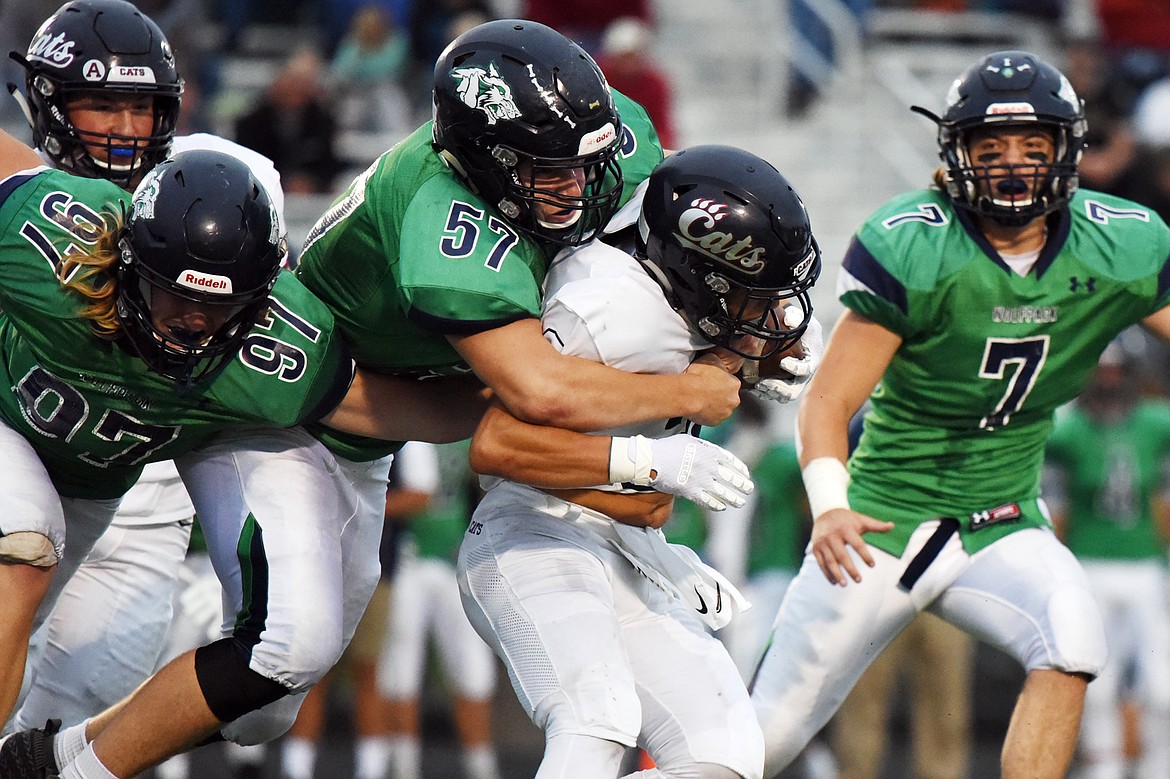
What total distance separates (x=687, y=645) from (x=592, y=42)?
6.67m

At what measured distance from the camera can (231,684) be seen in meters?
4.03

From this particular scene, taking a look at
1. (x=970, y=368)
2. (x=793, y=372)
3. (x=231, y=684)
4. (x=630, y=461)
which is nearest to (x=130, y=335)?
(x=231, y=684)

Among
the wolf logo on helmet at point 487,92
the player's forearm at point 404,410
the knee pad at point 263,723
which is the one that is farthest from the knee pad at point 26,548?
the wolf logo on helmet at point 487,92

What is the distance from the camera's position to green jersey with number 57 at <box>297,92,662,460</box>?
383 centimetres

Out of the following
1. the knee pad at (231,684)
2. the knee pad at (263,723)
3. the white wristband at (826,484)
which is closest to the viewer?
the knee pad at (231,684)

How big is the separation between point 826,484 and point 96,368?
6.44 feet

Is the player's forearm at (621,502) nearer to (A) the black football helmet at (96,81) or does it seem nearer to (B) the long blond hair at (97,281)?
(B) the long blond hair at (97,281)

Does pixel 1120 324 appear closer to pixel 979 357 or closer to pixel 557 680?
pixel 979 357

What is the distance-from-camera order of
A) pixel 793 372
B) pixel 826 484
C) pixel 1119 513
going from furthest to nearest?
pixel 1119 513, pixel 826 484, pixel 793 372

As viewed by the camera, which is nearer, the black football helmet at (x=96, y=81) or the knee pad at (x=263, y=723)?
the knee pad at (x=263, y=723)

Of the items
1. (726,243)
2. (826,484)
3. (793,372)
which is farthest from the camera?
(826,484)

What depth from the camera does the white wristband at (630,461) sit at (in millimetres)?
3832

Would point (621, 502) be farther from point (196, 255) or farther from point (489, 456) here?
point (196, 255)

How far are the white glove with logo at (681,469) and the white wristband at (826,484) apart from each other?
0.74 metres
